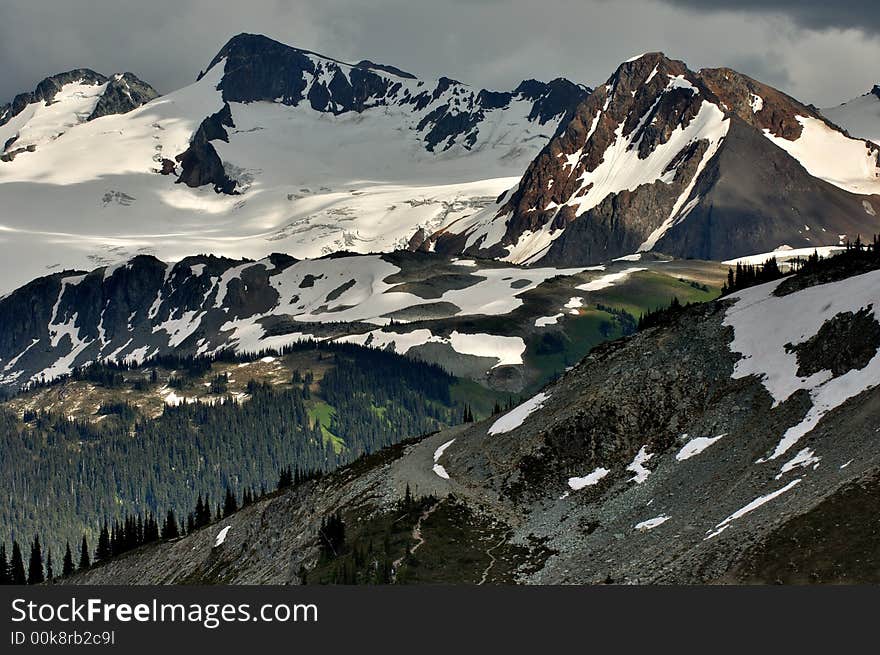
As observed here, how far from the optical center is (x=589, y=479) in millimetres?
143625

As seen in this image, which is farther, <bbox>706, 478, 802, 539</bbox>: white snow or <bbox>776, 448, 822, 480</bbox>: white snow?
<bbox>776, 448, 822, 480</bbox>: white snow

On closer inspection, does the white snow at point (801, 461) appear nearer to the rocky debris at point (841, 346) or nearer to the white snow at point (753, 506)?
the white snow at point (753, 506)

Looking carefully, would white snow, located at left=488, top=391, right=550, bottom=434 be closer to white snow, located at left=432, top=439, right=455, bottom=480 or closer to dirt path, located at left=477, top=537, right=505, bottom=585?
white snow, located at left=432, top=439, right=455, bottom=480

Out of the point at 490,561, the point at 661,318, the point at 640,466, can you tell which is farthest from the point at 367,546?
the point at 661,318

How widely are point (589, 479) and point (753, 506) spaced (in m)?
32.9

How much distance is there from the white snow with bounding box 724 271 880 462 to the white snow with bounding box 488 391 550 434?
2412 centimetres

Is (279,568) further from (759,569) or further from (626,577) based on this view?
(759,569)

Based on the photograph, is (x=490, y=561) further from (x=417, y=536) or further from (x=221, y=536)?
(x=221, y=536)

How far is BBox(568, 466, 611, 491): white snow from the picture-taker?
468 ft

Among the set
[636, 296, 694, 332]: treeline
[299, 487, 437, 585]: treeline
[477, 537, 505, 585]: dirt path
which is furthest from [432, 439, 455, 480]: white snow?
[636, 296, 694, 332]: treeline

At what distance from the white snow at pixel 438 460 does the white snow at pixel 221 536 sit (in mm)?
28596

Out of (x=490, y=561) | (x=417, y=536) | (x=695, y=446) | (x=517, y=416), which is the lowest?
(x=490, y=561)

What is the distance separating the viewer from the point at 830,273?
155 meters

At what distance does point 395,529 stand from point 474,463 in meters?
18.5
